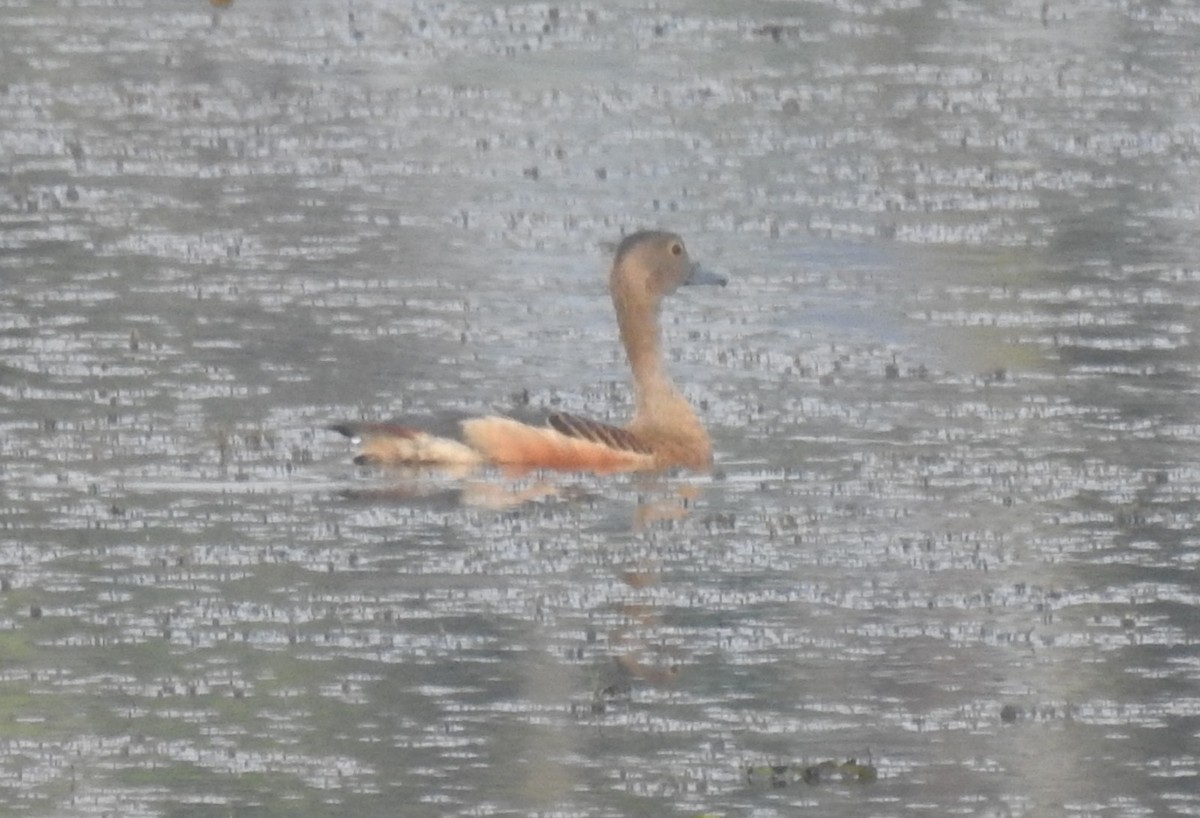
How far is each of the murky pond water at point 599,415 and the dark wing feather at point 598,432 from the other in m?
0.16

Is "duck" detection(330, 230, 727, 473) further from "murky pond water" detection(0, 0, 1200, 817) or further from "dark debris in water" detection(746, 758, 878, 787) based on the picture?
"dark debris in water" detection(746, 758, 878, 787)

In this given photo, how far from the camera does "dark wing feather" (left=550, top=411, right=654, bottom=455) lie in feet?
41.3

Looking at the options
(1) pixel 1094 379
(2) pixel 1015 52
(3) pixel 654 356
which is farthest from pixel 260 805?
(2) pixel 1015 52

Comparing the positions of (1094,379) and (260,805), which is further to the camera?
(1094,379)

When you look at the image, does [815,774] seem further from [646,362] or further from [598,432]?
[646,362]

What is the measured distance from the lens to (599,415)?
46.1 feet

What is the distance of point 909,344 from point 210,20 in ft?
42.8

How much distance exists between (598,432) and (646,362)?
84 cm

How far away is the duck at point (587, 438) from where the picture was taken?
12.6m

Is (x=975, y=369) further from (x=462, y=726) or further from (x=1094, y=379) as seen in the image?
(x=462, y=726)

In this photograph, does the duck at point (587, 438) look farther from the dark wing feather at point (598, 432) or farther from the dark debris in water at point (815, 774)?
the dark debris in water at point (815, 774)

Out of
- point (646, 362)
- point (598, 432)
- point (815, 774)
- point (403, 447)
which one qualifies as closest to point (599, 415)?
point (646, 362)

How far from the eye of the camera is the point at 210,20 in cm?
2730

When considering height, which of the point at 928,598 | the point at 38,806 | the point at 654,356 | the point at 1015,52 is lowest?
the point at 38,806
